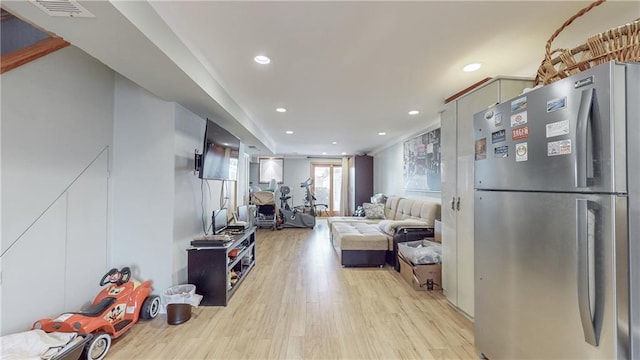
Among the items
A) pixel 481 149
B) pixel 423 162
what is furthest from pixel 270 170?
pixel 481 149

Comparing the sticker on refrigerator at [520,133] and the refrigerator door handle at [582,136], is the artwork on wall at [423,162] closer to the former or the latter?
the sticker on refrigerator at [520,133]

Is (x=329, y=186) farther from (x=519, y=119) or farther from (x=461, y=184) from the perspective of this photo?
(x=519, y=119)

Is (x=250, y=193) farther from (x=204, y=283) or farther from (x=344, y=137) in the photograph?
(x=204, y=283)

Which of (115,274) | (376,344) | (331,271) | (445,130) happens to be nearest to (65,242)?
(115,274)

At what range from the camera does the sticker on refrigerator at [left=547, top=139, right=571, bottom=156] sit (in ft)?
3.82

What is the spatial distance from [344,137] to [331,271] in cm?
319

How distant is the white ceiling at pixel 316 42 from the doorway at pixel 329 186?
22.1 feet

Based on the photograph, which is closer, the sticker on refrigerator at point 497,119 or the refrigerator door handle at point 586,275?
the refrigerator door handle at point 586,275

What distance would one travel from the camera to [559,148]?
1203 mm

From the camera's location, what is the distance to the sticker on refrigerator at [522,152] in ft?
4.55

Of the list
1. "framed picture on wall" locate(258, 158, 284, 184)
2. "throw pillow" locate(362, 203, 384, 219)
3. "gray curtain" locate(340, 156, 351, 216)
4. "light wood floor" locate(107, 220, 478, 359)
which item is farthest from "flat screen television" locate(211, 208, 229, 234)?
"gray curtain" locate(340, 156, 351, 216)

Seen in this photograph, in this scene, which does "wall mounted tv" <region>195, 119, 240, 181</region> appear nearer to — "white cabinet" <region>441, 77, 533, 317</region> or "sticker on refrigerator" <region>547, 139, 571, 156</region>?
"white cabinet" <region>441, 77, 533, 317</region>

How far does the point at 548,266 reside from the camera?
4.17ft

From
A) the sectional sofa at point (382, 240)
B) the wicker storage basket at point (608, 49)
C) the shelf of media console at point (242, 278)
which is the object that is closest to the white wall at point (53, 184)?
the shelf of media console at point (242, 278)
